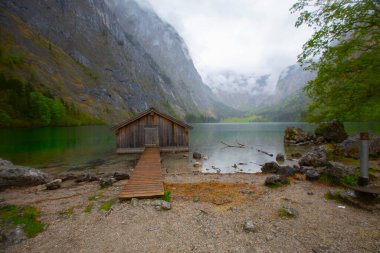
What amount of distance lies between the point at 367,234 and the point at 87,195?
1369 cm

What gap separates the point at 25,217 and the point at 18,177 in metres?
8.51

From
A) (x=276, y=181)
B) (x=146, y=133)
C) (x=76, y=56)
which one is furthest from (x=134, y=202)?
(x=76, y=56)

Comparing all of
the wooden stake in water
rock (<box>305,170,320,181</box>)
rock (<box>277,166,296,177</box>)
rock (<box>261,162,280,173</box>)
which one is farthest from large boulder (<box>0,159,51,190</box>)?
the wooden stake in water

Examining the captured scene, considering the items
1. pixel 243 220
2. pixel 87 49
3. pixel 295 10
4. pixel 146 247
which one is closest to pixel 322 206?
pixel 243 220

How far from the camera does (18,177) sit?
15.5 metres

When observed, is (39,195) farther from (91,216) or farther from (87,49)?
(87,49)

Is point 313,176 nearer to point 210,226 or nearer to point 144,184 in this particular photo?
point 210,226

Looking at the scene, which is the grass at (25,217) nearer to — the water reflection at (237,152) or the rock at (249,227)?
the rock at (249,227)

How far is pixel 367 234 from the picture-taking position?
23.7ft

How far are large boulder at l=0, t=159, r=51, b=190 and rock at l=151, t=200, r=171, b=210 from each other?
11854mm

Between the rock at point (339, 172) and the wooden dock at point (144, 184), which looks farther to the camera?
the rock at point (339, 172)

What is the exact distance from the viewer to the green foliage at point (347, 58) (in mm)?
11375

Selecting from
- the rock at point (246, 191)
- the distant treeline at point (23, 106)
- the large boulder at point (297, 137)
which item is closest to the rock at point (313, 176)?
the rock at point (246, 191)

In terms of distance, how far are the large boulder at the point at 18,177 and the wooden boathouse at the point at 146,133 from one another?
1399 cm
